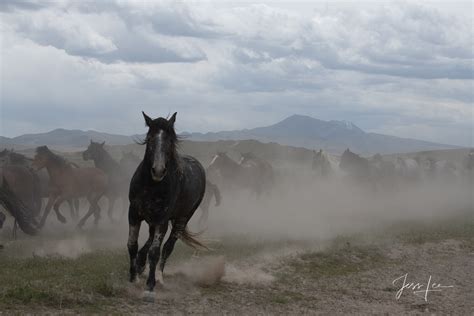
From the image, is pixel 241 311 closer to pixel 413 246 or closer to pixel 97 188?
pixel 413 246

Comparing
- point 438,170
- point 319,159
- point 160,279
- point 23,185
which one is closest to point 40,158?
point 23,185

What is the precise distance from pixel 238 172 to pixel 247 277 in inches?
686

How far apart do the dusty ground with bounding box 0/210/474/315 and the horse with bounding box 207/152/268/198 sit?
1044 cm

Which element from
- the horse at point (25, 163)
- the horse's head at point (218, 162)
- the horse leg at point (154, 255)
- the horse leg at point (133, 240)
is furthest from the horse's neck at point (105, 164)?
the horse leg at point (154, 255)

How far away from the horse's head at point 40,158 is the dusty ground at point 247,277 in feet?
11.7

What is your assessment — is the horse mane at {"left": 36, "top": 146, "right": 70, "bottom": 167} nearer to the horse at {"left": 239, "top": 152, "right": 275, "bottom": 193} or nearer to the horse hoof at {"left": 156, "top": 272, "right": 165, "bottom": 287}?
the horse hoof at {"left": 156, "top": 272, "right": 165, "bottom": 287}

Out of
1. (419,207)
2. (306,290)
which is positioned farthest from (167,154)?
(419,207)

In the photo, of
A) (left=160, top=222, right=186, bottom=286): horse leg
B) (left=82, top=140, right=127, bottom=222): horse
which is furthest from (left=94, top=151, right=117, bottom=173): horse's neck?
(left=160, top=222, right=186, bottom=286): horse leg

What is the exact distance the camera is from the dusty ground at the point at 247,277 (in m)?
9.30

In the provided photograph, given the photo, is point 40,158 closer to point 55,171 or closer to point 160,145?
point 55,171

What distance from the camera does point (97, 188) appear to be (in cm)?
2181

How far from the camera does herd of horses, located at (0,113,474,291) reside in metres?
9.91

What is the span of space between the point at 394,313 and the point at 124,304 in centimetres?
440
